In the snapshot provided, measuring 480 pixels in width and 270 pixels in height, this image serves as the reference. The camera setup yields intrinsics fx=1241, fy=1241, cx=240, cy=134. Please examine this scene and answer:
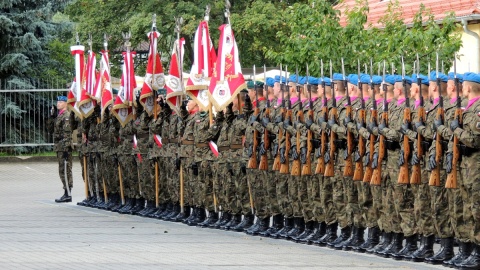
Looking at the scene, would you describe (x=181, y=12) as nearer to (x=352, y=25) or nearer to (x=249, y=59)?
(x=249, y=59)

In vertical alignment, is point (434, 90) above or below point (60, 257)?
above

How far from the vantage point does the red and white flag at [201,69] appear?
16828 mm

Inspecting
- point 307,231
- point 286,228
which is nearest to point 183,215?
point 286,228

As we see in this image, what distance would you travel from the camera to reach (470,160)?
11.1 m

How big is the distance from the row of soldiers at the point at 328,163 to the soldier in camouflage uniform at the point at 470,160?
0.01m

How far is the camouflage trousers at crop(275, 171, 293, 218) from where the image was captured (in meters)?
14.4

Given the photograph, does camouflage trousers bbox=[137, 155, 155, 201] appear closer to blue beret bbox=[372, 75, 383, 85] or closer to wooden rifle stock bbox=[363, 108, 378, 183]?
blue beret bbox=[372, 75, 383, 85]

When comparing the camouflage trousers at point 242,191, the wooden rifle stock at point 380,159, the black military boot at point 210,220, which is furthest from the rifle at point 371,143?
the black military boot at point 210,220

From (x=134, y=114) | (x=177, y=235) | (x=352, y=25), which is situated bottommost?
(x=177, y=235)

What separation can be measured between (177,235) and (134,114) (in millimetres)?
4043

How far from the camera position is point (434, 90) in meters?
11.8

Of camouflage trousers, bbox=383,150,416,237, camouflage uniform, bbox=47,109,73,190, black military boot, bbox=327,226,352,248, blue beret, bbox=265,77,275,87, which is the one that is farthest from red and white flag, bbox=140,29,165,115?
camouflage trousers, bbox=383,150,416,237

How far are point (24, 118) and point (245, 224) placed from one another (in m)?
18.9

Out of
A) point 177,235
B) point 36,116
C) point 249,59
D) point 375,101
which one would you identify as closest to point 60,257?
point 177,235
